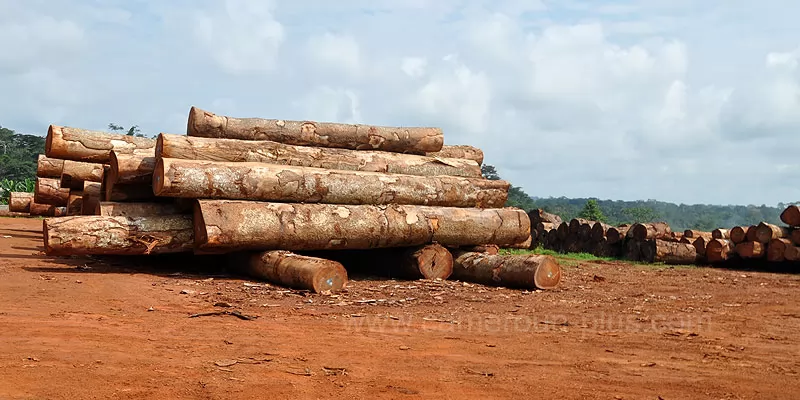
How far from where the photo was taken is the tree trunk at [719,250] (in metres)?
17.3

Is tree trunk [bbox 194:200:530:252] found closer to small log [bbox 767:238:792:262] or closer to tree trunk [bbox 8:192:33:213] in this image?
small log [bbox 767:238:792:262]

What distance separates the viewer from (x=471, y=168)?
12.8 m

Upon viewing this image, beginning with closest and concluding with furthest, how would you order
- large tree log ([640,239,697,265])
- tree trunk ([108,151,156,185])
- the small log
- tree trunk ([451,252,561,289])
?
tree trunk ([451,252,561,289])
tree trunk ([108,151,156,185])
the small log
large tree log ([640,239,697,265])

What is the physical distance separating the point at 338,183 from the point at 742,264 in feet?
39.3

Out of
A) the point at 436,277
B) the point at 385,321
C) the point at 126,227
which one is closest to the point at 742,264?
the point at 436,277

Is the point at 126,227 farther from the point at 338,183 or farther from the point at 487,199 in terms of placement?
the point at 487,199

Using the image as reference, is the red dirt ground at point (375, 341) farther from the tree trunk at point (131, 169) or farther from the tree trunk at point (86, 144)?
the tree trunk at point (86, 144)

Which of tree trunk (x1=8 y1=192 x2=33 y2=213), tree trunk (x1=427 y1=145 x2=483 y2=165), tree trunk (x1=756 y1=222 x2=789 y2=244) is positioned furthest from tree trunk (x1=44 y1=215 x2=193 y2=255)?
tree trunk (x1=8 y1=192 x2=33 y2=213)

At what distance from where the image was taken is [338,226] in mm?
10109

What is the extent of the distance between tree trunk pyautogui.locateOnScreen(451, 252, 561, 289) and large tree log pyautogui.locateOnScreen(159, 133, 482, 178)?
86.5 inches

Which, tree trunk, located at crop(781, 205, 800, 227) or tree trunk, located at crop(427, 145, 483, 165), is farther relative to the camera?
tree trunk, located at crop(781, 205, 800, 227)

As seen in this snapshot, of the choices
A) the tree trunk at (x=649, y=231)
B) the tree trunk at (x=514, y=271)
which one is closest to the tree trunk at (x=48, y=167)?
the tree trunk at (x=514, y=271)

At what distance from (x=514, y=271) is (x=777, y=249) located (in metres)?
9.67

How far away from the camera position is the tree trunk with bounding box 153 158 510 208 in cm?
955
